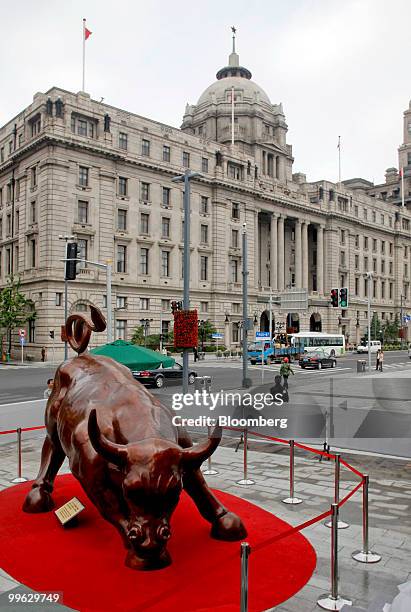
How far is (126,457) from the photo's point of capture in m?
5.51

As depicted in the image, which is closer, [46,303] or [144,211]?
[46,303]

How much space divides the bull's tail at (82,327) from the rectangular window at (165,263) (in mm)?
46434

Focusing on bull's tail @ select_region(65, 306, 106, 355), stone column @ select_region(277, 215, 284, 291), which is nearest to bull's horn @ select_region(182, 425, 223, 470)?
bull's tail @ select_region(65, 306, 106, 355)

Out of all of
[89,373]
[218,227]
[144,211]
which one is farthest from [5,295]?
[89,373]

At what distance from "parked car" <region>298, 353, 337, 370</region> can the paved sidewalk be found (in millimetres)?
29502

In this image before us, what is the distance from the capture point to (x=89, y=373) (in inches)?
308

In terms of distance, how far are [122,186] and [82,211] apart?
17.9 feet

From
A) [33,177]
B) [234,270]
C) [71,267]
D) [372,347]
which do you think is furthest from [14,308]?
[372,347]

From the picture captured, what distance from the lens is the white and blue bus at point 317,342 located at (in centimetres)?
5509

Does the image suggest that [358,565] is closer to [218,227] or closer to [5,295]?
[5,295]

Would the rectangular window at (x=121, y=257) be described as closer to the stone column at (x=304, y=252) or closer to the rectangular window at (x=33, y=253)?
the rectangular window at (x=33, y=253)

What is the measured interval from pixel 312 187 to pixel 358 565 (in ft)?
253

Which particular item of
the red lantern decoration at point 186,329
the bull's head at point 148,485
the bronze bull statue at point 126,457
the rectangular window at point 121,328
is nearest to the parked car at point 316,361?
the rectangular window at point 121,328

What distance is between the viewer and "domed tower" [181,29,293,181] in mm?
74938
